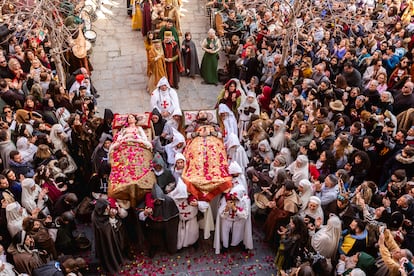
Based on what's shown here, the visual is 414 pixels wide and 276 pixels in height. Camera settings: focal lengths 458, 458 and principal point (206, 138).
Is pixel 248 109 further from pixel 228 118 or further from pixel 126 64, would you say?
pixel 126 64

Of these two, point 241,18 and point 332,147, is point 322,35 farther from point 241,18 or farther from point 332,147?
point 332,147

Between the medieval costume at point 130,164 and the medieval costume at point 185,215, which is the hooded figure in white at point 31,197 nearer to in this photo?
the medieval costume at point 130,164

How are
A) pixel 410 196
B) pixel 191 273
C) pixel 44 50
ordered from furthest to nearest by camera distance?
pixel 44 50
pixel 191 273
pixel 410 196

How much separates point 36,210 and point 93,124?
7.56 feet

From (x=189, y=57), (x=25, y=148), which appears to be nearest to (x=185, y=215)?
(x=25, y=148)

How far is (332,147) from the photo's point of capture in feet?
26.9

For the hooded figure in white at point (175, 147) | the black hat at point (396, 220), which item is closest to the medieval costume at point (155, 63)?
the hooded figure in white at point (175, 147)

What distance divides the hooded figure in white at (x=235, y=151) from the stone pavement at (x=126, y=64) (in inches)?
133

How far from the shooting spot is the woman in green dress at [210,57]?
12.2 metres

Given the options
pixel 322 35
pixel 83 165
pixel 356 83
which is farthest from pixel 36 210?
pixel 322 35

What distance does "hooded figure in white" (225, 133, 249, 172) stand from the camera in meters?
8.85

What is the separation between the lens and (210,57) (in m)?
12.5

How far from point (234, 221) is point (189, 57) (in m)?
6.12

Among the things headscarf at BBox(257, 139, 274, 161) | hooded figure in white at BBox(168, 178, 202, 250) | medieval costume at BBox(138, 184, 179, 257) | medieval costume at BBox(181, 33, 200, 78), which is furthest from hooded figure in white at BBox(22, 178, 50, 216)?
medieval costume at BBox(181, 33, 200, 78)
